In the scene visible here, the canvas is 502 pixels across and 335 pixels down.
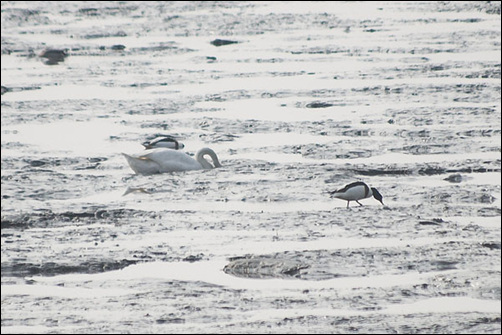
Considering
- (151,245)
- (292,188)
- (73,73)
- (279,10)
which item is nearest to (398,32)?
(279,10)

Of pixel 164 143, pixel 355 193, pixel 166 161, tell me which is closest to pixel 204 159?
pixel 166 161

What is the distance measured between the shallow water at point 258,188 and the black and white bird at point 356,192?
126mm

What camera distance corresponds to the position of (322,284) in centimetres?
791

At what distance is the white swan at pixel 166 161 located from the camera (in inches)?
453

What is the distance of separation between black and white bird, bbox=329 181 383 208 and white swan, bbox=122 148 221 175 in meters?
2.03

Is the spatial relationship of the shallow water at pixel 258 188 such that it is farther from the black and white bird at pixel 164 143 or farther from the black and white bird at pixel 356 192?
the black and white bird at pixel 164 143

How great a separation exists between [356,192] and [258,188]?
1230 mm

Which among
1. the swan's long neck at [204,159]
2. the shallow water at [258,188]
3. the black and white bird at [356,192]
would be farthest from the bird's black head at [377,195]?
the swan's long neck at [204,159]

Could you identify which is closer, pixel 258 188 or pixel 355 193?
pixel 355 193

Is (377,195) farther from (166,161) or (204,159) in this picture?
(166,161)

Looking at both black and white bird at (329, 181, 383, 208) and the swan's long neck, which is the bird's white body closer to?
black and white bird at (329, 181, 383, 208)

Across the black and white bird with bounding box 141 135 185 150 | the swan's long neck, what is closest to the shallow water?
the swan's long neck

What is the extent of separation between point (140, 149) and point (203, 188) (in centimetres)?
211

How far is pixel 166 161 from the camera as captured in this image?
1152 cm
